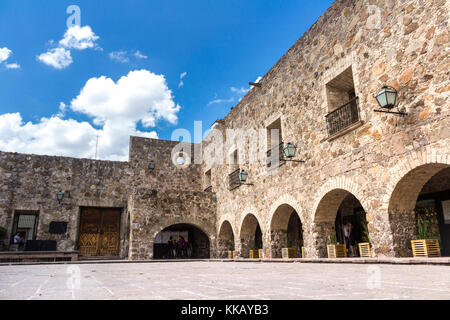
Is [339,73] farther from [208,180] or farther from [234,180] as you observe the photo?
[208,180]

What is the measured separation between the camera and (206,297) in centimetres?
190

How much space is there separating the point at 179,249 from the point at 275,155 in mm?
8633

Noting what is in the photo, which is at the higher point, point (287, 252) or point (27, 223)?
point (27, 223)

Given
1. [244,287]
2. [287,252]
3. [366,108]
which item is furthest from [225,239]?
[244,287]

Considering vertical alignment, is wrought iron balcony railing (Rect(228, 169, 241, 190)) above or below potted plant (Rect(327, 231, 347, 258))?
above

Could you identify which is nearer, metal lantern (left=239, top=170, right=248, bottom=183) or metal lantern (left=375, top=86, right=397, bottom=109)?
metal lantern (left=375, top=86, right=397, bottom=109)

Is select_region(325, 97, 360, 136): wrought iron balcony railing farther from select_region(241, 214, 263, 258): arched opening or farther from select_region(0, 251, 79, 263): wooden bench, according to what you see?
select_region(0, 251, 79, 263): wooden bench

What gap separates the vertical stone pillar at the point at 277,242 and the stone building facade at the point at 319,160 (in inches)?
1.6

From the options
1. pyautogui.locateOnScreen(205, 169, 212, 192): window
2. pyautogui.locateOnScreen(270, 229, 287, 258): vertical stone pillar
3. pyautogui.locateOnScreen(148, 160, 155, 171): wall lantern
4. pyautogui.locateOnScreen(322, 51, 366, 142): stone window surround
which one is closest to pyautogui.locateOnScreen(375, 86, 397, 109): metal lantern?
pyautogui.locateOnScreen(322, 51, 366, 142): stone window surround

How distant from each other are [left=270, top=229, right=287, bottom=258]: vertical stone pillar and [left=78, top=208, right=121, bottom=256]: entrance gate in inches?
347

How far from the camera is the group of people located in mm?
16656

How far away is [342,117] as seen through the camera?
7812mm

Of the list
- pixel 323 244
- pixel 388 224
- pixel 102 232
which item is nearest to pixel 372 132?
pixel 388 224
